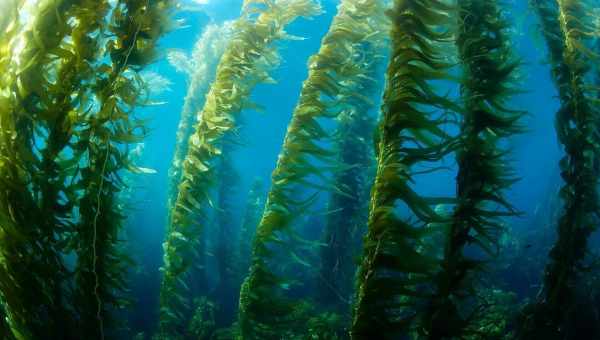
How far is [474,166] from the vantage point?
189cm

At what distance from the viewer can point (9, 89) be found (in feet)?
5.96

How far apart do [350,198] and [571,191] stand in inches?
117

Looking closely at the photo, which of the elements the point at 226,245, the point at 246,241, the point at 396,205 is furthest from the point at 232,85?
the point at 246,241

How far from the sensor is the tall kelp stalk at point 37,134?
1.81 meters

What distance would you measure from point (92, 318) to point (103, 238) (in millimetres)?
534

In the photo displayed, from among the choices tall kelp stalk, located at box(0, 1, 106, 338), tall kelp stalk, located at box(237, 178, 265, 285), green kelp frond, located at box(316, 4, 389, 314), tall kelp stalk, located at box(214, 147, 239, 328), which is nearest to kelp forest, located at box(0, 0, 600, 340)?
tall kelp stalk, located at box(0, 1, 106, 338)

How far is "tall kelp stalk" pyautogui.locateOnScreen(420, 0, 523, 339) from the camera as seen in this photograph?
5.54 ft

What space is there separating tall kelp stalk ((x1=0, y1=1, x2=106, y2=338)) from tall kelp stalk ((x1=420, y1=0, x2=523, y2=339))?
205 centimetres

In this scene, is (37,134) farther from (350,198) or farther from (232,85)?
(350,198)

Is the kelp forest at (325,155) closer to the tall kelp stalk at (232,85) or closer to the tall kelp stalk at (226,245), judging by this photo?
the tall kelp stalk at (232,85)

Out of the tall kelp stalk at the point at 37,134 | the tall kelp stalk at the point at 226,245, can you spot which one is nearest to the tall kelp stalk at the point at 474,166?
the tall kelp stalk at the point at 37,134

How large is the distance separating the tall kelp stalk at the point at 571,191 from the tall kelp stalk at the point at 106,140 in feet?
8.91

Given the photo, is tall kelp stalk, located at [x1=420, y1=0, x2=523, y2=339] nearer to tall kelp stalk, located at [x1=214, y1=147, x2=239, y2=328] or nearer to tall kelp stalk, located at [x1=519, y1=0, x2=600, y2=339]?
tall kelp stalk, located at [x1=519, y1=0, x2=600, y2=339]

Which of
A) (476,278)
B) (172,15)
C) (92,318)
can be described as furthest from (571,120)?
(92,318)
